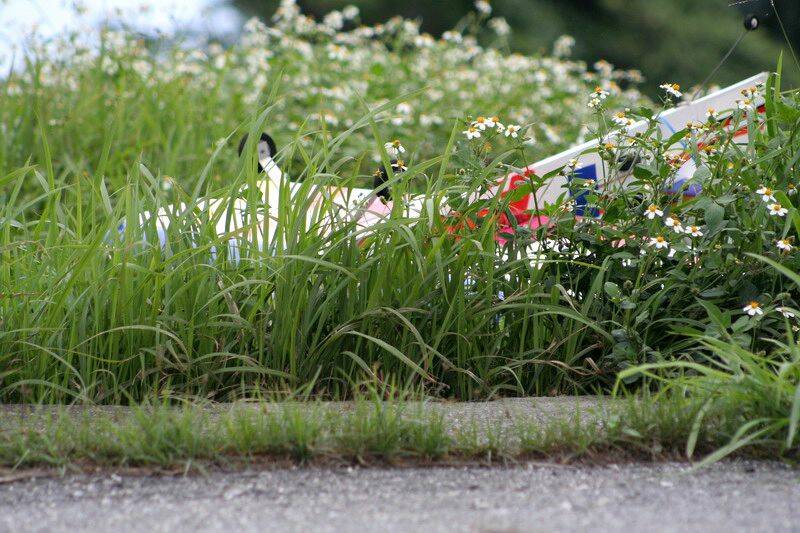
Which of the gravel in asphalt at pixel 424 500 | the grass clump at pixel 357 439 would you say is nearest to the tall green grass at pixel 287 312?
the grass clump at pixel 357 439

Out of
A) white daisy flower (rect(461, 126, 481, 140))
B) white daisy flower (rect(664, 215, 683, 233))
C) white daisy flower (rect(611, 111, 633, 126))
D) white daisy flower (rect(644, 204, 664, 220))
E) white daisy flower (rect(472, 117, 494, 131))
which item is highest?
white daisy flower (rect(611, 111, 633, 126))

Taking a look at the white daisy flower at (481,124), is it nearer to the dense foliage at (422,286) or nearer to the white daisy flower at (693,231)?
the dense foliage at (422,286)

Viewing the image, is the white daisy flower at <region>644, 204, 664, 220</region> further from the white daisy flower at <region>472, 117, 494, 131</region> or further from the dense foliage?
the white daisy flower at <region>472, 117, 494, 131</region>

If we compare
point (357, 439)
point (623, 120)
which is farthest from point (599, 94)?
point (357, 439)

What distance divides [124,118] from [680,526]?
4788mm

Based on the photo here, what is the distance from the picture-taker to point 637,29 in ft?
40.8

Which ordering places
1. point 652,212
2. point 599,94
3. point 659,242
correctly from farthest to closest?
1. point 599,94
2. point 652,212
3. point 659,242

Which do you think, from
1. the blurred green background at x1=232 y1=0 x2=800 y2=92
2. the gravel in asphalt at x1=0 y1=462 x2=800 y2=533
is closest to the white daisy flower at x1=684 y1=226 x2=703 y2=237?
the gravel in asphalt at x1=0 y1=462 x2=800 y2=533

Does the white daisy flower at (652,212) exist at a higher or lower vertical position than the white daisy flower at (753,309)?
higher

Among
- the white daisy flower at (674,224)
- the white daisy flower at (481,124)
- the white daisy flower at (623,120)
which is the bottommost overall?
the white daisy flower at (674,224)

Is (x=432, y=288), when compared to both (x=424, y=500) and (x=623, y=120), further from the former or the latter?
(x=424, y=500)

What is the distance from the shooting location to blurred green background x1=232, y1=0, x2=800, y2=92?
11727 mm

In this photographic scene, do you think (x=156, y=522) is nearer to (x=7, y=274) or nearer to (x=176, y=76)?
(x=7, y=274)

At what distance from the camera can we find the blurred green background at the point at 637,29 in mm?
11727
